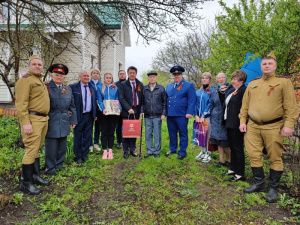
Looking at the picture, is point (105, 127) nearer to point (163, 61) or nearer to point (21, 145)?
point (21, 145)

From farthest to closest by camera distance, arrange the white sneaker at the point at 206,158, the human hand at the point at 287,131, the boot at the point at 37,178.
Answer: the white sneaker at the point at 206,158 → the boot at the point at 37,178 → the human hand at the point at 287,131

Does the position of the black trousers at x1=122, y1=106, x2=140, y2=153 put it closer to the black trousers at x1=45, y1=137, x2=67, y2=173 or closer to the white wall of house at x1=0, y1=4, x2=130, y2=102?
the black trousers at x1=45, y1=137, x2=67, y2=173

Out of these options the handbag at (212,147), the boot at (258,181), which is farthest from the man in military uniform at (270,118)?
the handbag at (212,147)

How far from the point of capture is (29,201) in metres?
3.30

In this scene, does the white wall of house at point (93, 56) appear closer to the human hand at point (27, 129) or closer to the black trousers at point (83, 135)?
the black trousers at point (83, 135)

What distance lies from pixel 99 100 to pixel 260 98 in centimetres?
346

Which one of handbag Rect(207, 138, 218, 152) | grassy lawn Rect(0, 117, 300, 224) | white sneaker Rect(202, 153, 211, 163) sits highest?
handbag Rect(207, 138, 218, 152)

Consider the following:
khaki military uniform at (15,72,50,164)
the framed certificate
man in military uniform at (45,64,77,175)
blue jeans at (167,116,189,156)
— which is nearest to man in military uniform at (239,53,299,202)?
blue jeans at (167,116,189,156)

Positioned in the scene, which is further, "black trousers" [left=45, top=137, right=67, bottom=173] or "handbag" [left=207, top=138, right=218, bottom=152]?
"handbag" [left=207, top=138, right=218, bottom=152]

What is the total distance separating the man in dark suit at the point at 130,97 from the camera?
5121 mm

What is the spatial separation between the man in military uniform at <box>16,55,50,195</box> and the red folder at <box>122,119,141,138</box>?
6.01 ft

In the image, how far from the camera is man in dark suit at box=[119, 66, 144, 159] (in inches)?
202

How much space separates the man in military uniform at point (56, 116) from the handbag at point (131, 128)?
132cm

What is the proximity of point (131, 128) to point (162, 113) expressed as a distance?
2.74 feet
